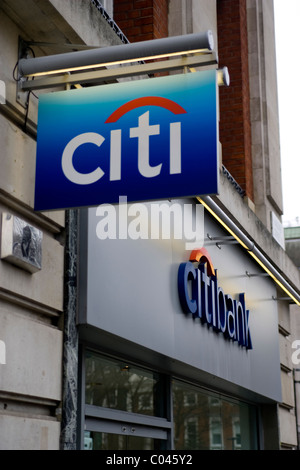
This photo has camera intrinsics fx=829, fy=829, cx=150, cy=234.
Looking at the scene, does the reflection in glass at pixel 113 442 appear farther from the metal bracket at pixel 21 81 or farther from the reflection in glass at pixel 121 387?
the metal bracket at pixel 21 81

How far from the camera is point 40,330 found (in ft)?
19.7

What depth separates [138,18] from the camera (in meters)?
9.60

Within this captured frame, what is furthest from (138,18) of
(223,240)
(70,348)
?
(70,348)

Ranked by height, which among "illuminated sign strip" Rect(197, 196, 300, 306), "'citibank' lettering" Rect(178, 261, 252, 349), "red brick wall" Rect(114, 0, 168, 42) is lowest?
"'citibank' lettering" Rect(178, 261, 252, 349)

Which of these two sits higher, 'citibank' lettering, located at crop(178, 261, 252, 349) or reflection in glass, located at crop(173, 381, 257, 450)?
'citibank' lettering, located at crop(178, 261, 252, 349)

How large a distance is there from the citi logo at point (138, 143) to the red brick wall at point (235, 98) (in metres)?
7.13

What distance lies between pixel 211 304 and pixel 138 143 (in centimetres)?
425

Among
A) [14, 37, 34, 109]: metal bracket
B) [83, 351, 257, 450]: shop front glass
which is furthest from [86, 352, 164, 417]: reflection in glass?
[14, 37, 34, 109]: metal bracket

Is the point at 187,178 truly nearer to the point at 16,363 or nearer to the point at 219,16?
the point at 16,363

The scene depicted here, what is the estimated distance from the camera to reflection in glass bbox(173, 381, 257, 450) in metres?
9.48

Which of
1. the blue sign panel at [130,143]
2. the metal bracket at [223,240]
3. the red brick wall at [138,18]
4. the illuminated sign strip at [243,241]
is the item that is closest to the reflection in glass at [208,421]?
the metal bracket at [223,240]

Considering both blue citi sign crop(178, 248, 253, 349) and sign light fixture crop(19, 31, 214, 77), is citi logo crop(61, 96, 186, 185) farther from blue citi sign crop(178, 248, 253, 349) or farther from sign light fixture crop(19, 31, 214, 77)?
blue citi sign crop(178, 248, 253, 349)

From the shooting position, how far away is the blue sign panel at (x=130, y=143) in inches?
215
